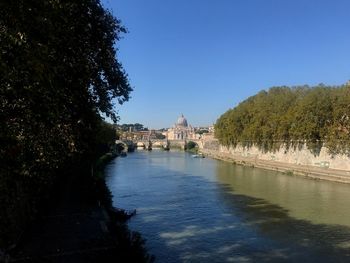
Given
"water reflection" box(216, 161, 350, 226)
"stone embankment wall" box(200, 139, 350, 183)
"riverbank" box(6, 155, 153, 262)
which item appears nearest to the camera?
"riverbank" box(6, 155, 153, 262)

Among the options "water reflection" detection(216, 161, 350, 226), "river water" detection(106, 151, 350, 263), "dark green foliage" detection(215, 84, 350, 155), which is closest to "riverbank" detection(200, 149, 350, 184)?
"water reflection" detection(216, 161, 350, 226)

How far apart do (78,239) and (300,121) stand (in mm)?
40154

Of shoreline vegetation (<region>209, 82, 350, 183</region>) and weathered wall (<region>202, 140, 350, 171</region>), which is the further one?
weathered wall (<region>202, 140, 350, 171</region>)

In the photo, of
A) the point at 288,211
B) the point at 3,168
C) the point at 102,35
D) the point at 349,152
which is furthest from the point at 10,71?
the point at 349,152

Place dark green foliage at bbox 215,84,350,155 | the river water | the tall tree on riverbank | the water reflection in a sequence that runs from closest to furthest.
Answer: the tall tree on riverbank
the river water
the water reflection
dark green foliage at bbox 215,84,350,155

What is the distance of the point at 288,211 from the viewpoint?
1015 inches

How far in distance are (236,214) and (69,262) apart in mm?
14090

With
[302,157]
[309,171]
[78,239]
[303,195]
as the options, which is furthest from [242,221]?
[302,157]

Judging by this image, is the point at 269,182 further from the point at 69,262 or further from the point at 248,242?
the point at 69,262

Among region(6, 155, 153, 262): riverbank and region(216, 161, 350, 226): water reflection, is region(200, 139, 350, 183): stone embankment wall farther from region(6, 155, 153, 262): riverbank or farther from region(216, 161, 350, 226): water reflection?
region(6, 155, 153, 262): riverbank

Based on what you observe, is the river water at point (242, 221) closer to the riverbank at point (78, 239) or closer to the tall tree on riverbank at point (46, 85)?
the riverbank at point (78, 239)

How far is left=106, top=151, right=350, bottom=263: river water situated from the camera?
17.0 meters

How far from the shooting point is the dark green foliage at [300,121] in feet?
152

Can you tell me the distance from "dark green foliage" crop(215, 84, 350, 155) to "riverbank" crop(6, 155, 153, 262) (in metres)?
30.4
